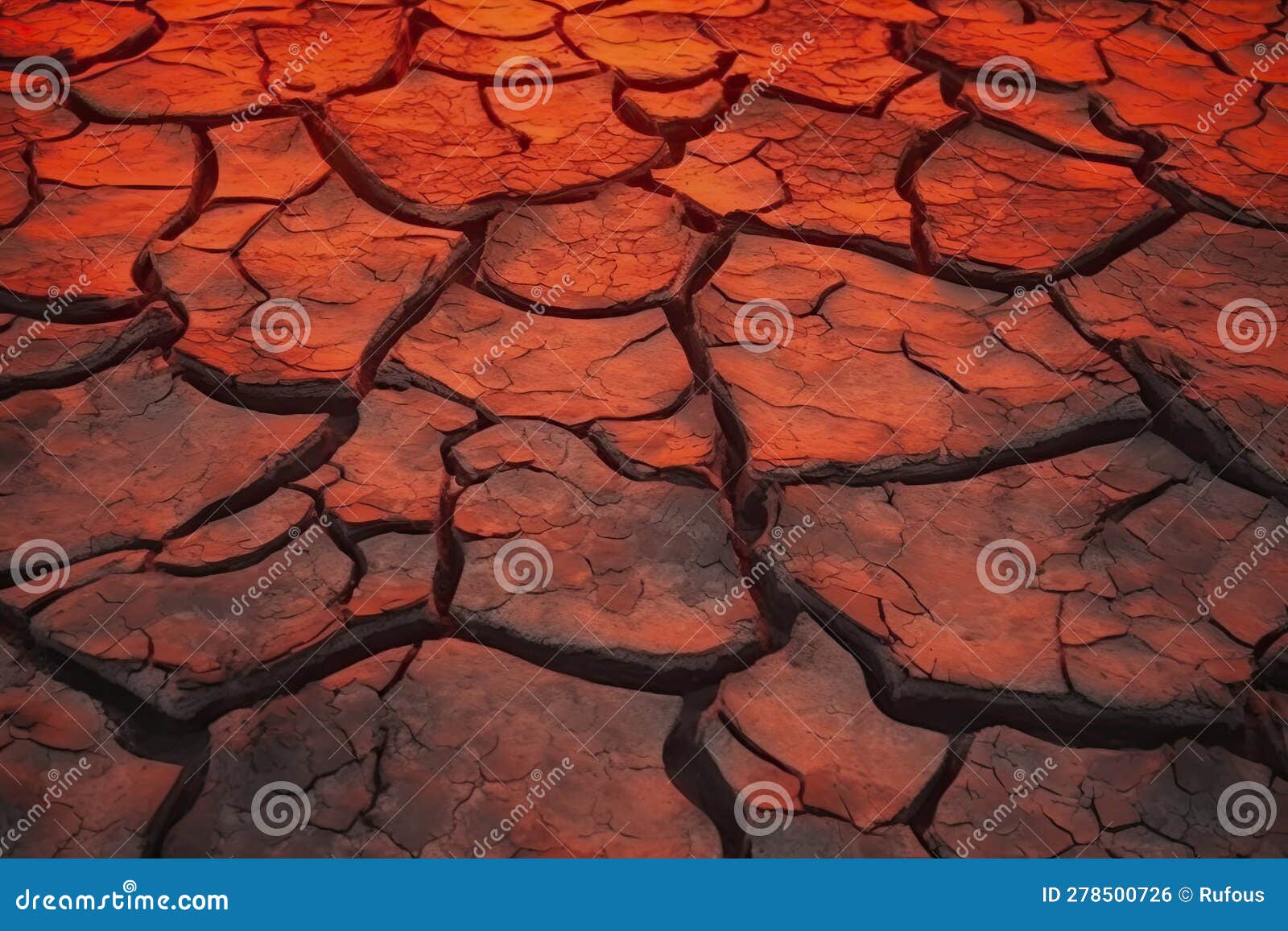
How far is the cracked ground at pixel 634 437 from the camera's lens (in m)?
1.69

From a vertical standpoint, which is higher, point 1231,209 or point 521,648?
point 1231,209

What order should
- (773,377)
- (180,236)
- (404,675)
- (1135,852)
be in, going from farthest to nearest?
(180,236)
(773,377)
(404,675)
(1135,852)

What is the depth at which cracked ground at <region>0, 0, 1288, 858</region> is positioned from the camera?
5.54 feet

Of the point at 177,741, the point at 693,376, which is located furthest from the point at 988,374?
the point at 177,741

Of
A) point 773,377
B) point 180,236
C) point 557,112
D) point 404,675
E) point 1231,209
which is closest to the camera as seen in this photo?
point 404,675

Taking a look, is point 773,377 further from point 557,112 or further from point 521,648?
point 557,112

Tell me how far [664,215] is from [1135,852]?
161cm

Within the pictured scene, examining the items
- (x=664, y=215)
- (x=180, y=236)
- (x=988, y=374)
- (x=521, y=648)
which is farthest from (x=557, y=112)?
(x=521, y=648)

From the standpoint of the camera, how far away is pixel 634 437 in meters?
2.16

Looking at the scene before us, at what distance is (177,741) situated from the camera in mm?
1705

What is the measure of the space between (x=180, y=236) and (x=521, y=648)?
1.32 metres

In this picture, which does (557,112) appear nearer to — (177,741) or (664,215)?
(664,215)

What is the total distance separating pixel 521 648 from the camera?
6.04 feet

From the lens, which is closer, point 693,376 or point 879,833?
point 879,833
